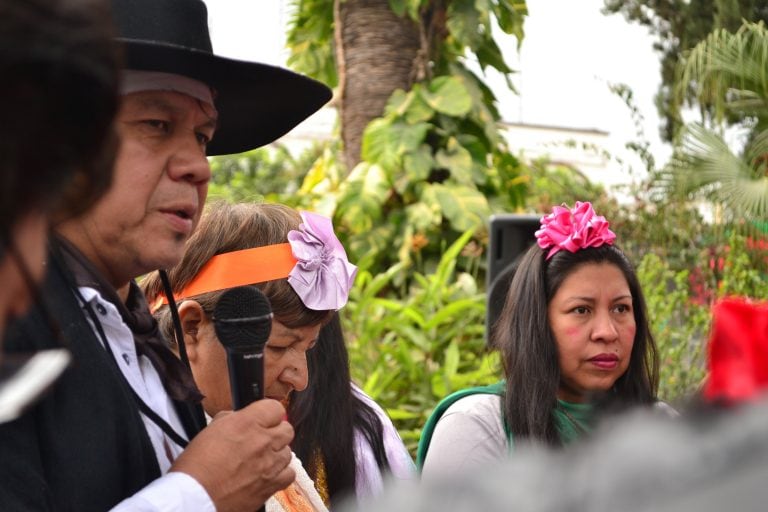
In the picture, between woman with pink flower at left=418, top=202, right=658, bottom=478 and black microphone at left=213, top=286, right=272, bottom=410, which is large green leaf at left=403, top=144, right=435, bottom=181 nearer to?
woman with pink flower at left=418, top=202, right=658, bottom=478

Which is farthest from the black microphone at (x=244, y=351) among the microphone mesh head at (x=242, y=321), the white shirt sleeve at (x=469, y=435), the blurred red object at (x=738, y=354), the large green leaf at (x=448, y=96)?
the large green leaf at (x=448, y=96)

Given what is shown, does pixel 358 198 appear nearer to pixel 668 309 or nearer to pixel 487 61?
pixel 487 61

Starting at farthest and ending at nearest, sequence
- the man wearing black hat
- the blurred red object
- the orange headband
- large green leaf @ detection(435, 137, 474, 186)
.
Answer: large green leaf @ detection(435, 137, 474, 186), the orange headband, the man wearing black hat, the blurred red object

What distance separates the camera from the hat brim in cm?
169

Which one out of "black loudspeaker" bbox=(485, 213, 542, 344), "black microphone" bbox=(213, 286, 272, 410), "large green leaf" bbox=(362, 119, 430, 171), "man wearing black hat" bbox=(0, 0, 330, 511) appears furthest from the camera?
"large green leaf" bbox=(362, 119, 430, 171)

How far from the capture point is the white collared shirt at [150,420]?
1468 mm

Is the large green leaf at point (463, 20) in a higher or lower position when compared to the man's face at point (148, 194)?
higher

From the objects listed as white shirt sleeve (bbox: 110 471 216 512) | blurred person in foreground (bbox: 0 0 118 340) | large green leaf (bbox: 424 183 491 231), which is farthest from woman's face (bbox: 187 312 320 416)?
large green leaf (bbox: 424 183 491 231)

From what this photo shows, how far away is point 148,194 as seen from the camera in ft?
5.52

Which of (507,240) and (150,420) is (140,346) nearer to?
(150,420)

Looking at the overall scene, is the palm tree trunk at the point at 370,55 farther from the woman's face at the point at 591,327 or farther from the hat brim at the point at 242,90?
the hat brim at the point at 242,90

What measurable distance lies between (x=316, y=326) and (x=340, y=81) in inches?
178

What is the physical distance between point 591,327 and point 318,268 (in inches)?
40.1

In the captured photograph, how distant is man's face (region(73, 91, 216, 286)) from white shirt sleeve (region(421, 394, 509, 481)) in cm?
135
